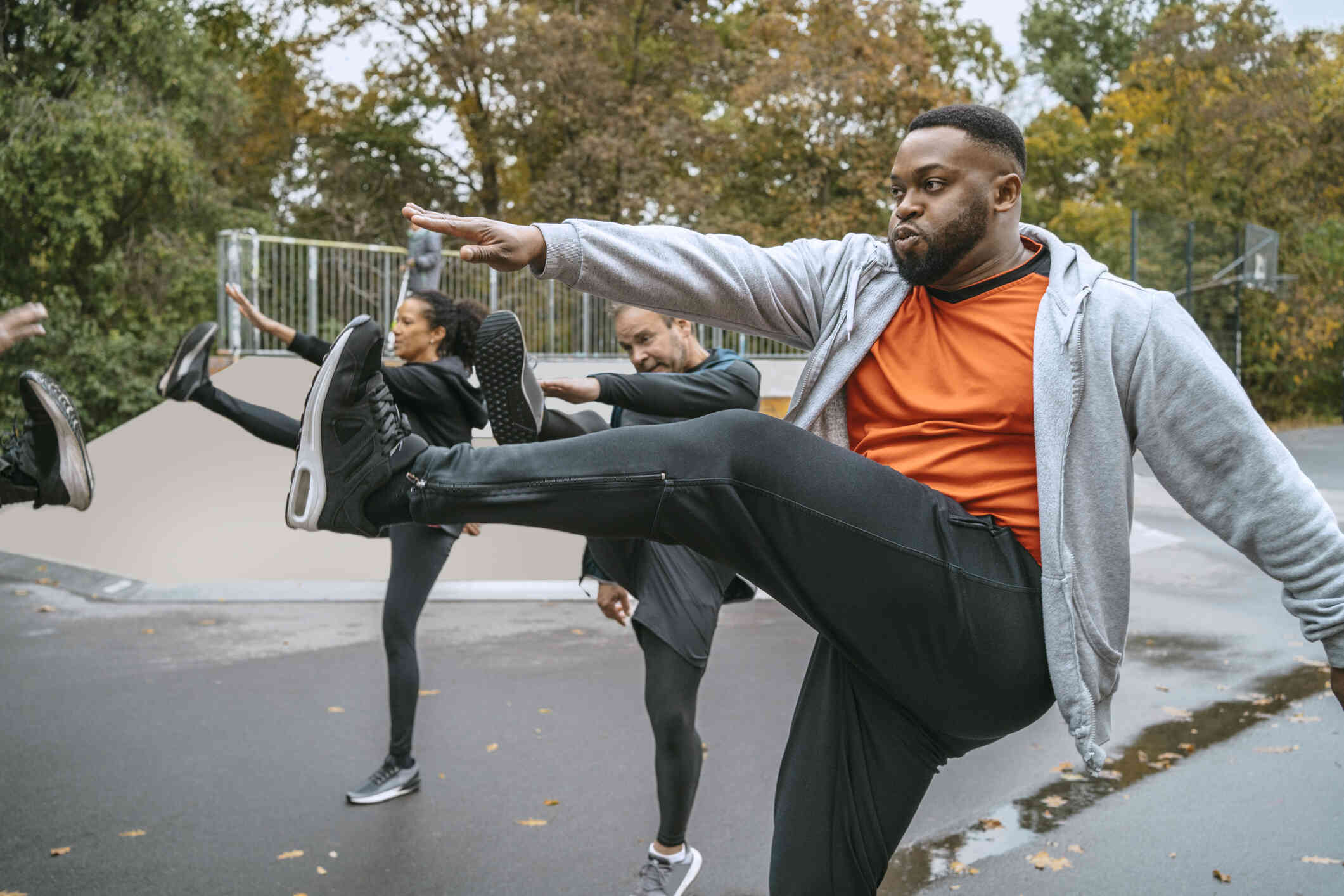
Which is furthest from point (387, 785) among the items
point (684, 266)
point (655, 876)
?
point (684, 266)

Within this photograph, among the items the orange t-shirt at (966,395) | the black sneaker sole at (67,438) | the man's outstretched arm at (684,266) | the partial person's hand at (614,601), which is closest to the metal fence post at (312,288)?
the black sneaker sole at (67,438)

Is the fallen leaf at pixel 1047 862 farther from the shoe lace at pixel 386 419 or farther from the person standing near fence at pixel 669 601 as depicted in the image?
the shoe lace at pixel 386 419

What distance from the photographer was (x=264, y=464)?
12.1 meters

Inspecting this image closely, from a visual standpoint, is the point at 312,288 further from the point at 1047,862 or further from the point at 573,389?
the point at 1047,862

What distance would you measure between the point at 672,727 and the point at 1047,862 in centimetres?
162

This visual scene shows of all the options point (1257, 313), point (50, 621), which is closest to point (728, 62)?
point (1257, 313)

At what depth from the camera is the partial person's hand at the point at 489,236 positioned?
7.97 ft

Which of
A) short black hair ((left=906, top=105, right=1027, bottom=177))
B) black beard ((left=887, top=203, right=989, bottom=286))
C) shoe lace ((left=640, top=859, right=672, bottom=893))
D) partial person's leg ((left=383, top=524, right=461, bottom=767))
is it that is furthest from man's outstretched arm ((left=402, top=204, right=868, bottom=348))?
partial person's leg ((left=383, top=524, right=461, bottom=767))

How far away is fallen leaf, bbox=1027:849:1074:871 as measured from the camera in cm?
439

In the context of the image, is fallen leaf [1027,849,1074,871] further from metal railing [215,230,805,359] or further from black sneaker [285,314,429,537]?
metal railing [215,230,805,359]

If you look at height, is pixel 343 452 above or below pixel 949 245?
below

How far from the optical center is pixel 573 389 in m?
3.86

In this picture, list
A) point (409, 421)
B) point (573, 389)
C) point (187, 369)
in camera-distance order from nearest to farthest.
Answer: point (573, 389) < point (409, 421) < point (187, 369)

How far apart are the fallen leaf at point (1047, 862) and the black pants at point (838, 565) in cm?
202
